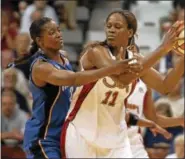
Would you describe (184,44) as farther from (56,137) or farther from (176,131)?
(176,131)

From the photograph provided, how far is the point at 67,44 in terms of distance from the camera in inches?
419

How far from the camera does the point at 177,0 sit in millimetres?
11086

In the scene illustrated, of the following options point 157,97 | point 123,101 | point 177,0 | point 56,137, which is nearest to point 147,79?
point 123,101

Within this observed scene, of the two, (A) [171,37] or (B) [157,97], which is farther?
(B) [157,97]

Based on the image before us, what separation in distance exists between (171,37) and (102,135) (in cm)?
92

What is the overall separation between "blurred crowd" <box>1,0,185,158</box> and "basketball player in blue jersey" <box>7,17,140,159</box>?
2468mm

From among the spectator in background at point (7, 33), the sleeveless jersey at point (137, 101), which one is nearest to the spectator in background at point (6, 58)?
the spectator in background at point (7, 33)

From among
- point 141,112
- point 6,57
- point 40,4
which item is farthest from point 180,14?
point 141,112

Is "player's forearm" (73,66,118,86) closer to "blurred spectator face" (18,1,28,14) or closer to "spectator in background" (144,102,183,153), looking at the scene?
"spectator in background" (144,102,183,153)

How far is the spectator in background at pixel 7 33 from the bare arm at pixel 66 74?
4.99 meters

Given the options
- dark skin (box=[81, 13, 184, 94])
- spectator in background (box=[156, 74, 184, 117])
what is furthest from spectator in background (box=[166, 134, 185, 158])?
dark skin (box=[81, 13, 184, 94])

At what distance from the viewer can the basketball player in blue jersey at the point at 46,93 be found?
488cm

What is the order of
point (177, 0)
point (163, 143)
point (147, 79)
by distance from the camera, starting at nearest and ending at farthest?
point (147, 79) < point (163, 143) < point (177, 0)

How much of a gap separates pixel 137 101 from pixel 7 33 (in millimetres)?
4209
